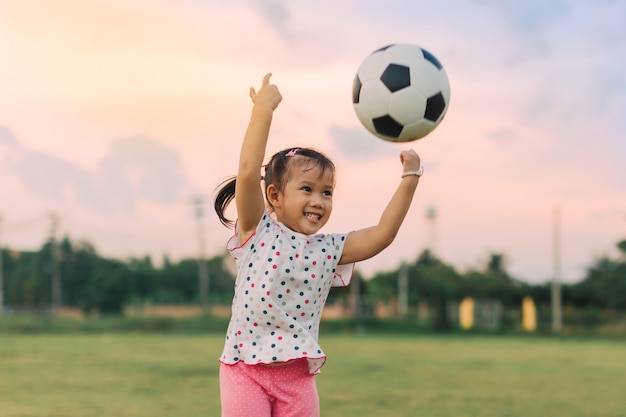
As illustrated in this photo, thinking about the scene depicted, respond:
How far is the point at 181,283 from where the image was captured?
54.7 meters

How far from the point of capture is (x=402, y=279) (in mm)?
49156

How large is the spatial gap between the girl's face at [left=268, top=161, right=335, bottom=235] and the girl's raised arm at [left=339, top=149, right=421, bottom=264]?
167mm

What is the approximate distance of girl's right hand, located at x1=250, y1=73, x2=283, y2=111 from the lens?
9.66 ft

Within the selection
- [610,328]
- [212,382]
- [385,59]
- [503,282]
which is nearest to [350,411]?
[212,382]

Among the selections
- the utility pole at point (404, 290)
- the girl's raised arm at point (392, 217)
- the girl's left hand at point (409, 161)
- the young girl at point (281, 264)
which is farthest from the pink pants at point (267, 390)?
the utility pole at point (404, 290)

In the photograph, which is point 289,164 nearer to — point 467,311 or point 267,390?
point 267,390

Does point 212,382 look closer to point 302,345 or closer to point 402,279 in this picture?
point 302,345

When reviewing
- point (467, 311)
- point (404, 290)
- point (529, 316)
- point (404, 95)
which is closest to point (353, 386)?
point (404, 95)

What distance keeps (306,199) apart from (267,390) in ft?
2.26

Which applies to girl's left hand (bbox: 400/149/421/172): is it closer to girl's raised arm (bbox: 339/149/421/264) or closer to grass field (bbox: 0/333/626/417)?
girl's raised arm (bbox: 339/149/421/264)

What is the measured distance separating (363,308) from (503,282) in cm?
883

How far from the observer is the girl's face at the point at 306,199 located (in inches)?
119

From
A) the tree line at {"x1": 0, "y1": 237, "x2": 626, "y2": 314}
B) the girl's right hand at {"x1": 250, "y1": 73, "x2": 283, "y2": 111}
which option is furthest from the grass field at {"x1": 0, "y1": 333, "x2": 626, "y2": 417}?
the tree line at {"x1": 0, "y1": 237, "x2": 626, "y2": 314}

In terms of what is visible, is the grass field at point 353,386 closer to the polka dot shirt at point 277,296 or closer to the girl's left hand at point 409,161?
the polka dot shirt at point 277,296
